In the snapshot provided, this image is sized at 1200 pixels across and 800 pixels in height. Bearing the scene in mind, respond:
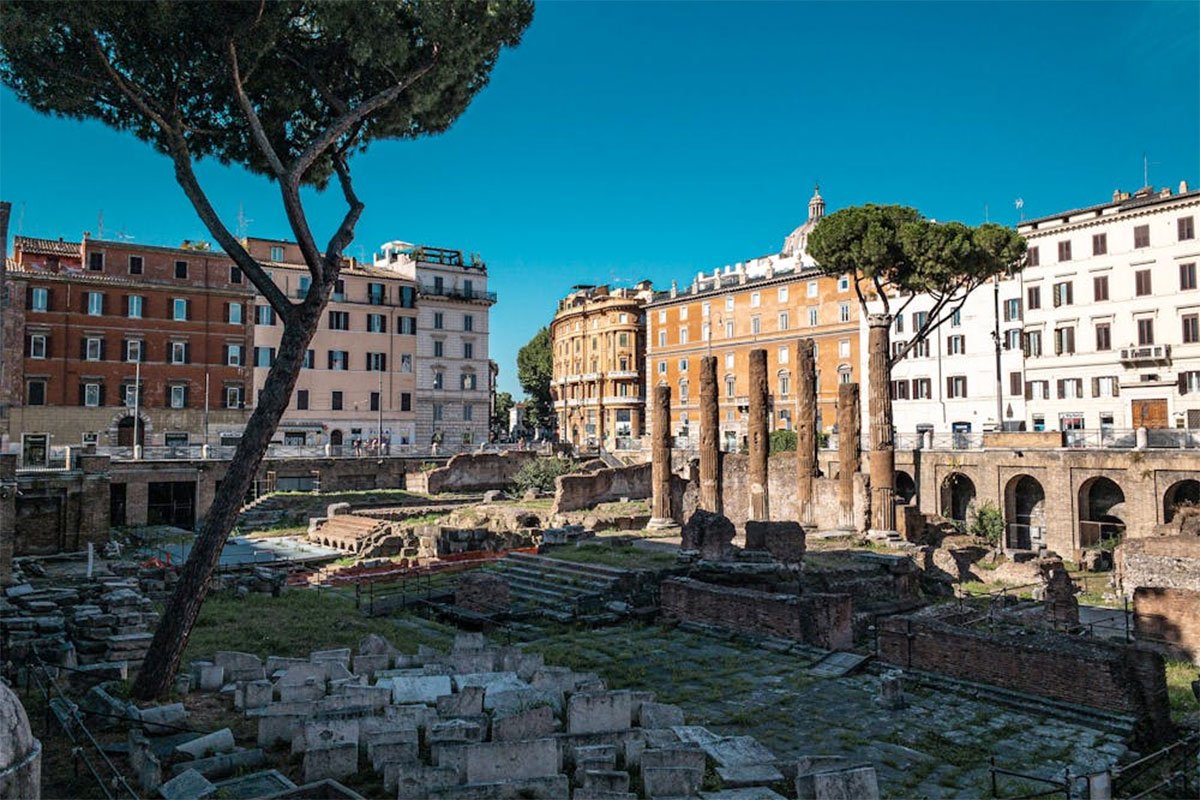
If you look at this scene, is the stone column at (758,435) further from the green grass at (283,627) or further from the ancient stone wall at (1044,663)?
the green grass at (283,627)

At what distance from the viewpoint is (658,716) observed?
9055 mm

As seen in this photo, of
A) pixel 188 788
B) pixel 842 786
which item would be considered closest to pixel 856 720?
pixel 842 786

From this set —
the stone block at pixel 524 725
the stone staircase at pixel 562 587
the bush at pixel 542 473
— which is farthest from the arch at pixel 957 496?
the stone block at pixel 524 725

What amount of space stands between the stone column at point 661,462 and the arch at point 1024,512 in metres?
14.7

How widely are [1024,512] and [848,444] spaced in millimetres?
10898

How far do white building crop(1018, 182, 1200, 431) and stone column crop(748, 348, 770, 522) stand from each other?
15.0m

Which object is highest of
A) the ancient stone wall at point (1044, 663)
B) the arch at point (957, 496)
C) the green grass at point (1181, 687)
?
the arch at point (957, 496)

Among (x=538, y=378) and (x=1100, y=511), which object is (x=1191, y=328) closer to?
(x=1100, y=511)

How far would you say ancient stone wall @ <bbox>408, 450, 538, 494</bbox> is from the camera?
139 feet

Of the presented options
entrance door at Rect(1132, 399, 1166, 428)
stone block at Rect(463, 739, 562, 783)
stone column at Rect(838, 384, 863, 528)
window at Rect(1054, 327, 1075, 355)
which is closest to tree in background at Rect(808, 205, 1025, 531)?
stone column at Rect(838, 384, 863, 528)

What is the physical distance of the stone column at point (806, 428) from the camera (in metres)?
30.1

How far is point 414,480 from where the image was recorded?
4259cm

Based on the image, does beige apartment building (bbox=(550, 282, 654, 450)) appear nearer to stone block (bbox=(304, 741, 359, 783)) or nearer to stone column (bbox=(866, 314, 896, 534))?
stone column (bbox=(866, 314, 896, 534))

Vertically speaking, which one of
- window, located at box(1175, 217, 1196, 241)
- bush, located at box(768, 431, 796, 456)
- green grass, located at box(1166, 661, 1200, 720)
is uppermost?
window, located at box(1175, 217, 1196, 241)
